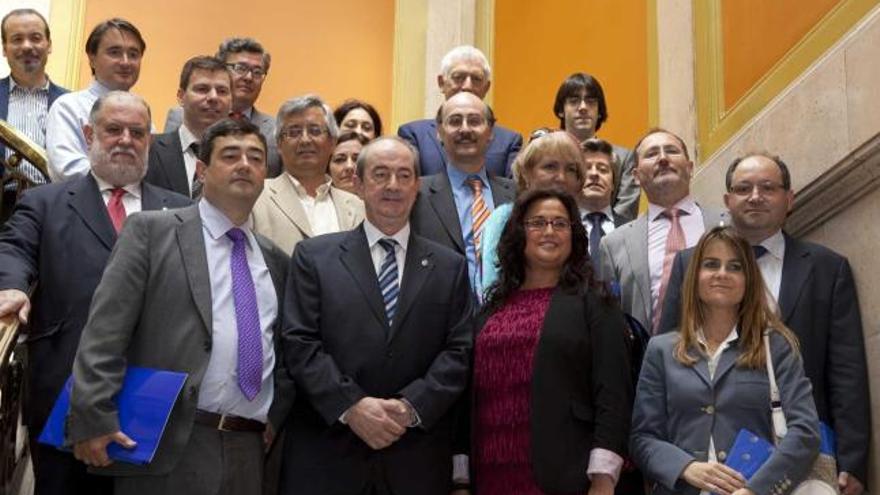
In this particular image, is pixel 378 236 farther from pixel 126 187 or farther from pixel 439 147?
pixel 439 147

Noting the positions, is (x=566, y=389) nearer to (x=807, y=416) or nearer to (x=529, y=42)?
(x=807, y=416)

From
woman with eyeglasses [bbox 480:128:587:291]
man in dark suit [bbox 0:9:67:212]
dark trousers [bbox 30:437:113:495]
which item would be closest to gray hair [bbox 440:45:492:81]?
woman with eyeglasses [bbox 480:128:587:291]

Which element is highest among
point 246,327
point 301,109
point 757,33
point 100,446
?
point 757,33

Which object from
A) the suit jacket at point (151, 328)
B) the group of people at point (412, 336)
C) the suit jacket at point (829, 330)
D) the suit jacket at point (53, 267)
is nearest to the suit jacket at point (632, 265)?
the group of people at point (412, 336)

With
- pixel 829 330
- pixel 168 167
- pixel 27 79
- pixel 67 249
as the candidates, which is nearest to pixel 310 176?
pixel 168 167

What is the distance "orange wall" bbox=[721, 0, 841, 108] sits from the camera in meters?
4.71

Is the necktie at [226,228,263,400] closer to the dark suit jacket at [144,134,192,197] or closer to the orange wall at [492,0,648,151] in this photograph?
the dark suit jacket at [144,134,192,197]

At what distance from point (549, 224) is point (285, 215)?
1085mm

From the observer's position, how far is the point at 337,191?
450 cm

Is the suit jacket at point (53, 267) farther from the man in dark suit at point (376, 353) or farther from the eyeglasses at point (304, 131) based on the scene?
the eyeglasses at point (304, 131)

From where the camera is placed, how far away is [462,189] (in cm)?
448

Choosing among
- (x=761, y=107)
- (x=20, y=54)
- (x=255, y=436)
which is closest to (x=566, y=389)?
(x=255, y=436)

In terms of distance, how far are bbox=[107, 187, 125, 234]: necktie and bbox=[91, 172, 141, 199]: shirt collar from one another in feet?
0.05

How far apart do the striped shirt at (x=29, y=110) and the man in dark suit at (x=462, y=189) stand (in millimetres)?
1812
